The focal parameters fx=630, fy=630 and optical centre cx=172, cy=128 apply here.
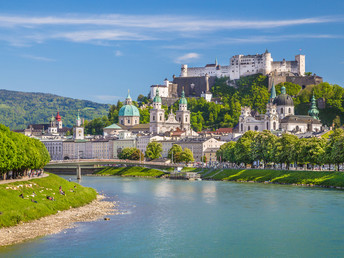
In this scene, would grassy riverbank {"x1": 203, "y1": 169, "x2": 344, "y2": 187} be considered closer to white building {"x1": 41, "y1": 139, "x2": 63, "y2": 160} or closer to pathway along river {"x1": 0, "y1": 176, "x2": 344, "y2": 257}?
pathway along river {"x1": 0, "y1": 176, "x2": 344, "y2": 257}

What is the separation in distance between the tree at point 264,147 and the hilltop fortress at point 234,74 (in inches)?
3008

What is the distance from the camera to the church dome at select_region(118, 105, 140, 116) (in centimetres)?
17788

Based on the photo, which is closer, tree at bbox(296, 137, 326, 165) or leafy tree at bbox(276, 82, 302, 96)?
tree at bbox(296, 137, 326, 165)

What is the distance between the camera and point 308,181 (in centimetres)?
6925

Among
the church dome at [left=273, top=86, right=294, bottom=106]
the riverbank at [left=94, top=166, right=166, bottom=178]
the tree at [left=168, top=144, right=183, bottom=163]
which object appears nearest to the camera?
the riverbank at [left=94, top=166, right=166, bottom=178]

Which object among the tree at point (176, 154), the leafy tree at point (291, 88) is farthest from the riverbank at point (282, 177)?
the leafy tree at point (291, 88)

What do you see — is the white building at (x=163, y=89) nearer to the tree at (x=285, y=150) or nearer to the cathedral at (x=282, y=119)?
the cathedral at (x=282, y=119)

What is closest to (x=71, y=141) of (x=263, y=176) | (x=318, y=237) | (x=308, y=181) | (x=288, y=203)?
(x=263, y=176)

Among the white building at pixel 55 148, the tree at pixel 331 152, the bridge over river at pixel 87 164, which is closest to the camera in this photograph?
the tree at pixel 331 152

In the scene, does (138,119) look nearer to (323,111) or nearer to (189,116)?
(189,116)

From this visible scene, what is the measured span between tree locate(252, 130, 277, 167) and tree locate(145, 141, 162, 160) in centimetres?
4048

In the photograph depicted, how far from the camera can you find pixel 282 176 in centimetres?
7494

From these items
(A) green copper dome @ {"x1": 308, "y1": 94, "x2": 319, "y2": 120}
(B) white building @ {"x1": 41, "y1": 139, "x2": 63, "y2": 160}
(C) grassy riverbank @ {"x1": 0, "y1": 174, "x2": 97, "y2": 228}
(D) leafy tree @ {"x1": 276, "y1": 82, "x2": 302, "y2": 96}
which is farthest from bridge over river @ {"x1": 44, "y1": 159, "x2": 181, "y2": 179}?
(D) leafy tree @ {"x1": 276, "y1": 82, "x2": 302, "y2": 96}

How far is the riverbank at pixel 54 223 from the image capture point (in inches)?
1383
